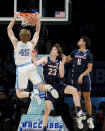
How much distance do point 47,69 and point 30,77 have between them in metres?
0.38

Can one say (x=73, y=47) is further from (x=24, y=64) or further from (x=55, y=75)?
(x=24, y=64)

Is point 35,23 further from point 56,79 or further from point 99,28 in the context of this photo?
point 99,28

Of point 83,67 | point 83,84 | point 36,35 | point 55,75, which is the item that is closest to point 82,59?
point 83,67

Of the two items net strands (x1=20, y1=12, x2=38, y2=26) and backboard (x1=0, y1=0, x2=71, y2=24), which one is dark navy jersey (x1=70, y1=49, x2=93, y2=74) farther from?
net strands (x1=20, y1=12, x2=38, y2=26)

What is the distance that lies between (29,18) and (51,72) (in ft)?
3.67

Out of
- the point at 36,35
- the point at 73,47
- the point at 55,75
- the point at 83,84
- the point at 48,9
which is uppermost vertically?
the point at 48,9

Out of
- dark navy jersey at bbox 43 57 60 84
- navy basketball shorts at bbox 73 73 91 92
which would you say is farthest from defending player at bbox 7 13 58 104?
navy basketball shorts at bbox 73 73 91 92

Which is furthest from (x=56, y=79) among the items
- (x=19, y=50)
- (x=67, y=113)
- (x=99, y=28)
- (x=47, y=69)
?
(x=99, y=28)

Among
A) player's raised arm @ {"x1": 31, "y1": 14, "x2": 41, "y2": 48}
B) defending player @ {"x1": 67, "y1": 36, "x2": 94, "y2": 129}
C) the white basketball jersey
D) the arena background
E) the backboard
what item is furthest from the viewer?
the arena background

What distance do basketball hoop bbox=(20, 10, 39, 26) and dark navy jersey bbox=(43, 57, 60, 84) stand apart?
805 mm

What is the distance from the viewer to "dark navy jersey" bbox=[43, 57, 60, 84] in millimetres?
8266

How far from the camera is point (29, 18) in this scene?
8305 mm

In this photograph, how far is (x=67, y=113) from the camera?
10328 mm

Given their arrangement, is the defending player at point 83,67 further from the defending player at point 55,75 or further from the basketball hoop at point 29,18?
the basketball hoop at point 29,18
